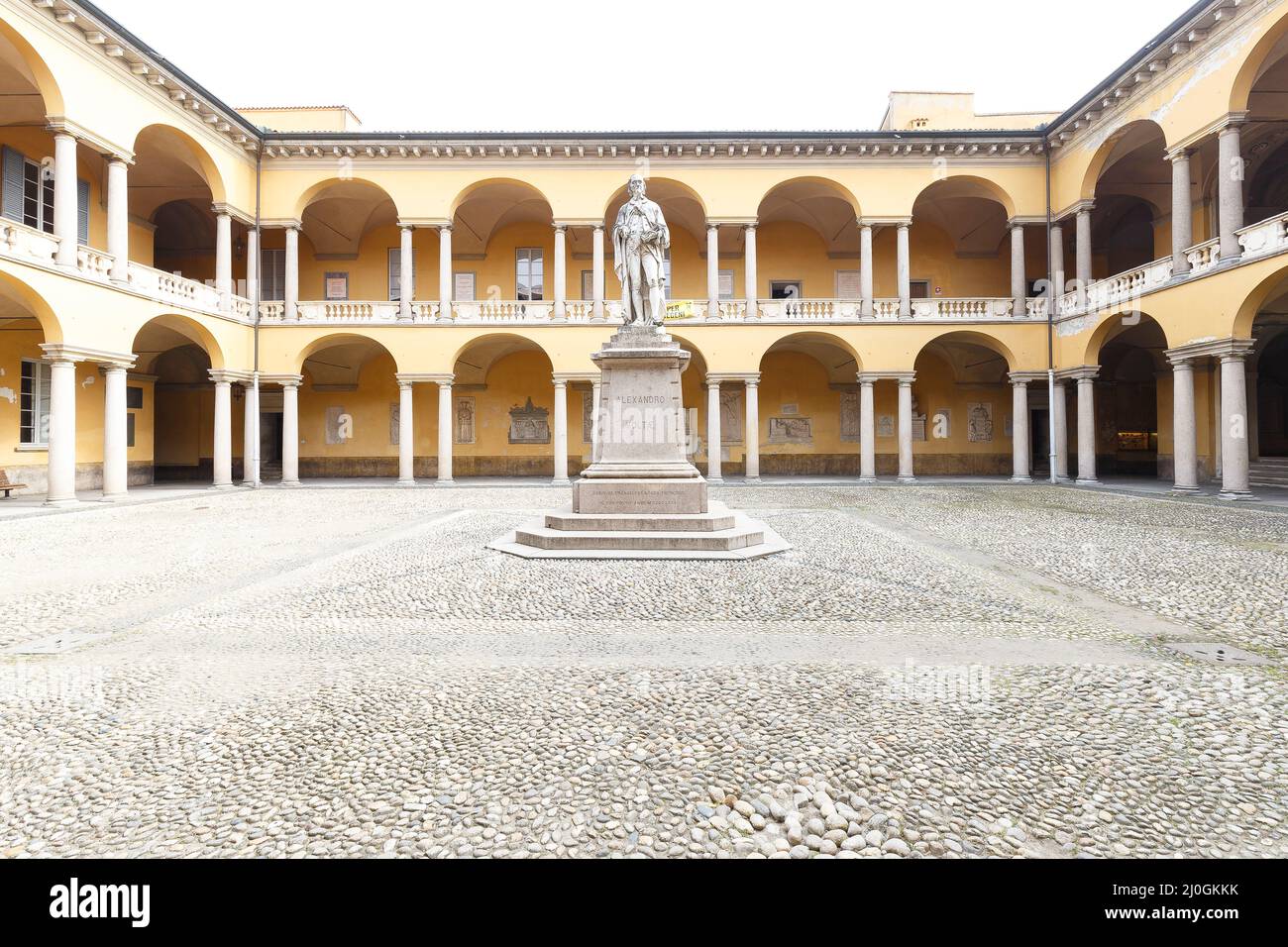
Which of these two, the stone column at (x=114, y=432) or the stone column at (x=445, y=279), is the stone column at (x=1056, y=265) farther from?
the stone column at (x=114, y=432)

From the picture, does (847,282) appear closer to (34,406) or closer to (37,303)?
(37,303)

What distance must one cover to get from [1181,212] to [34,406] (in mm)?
29781

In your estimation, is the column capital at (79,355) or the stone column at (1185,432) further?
the stone column at (1185,432)

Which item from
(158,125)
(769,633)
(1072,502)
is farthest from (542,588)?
(158,125)

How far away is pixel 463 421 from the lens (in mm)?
25594

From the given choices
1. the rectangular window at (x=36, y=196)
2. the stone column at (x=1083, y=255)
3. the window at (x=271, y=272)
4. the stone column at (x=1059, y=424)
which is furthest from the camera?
the window at (x=271, y=272)

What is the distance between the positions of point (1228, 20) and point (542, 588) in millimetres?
18796

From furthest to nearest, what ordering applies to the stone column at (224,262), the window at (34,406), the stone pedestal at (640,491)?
the stone column at (224,262), the window at (34,406), the stone pedestal at (640,491)

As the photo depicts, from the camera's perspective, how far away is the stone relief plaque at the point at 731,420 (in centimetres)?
2514

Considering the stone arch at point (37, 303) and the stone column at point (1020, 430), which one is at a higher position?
the stone arch at point (37, 303)

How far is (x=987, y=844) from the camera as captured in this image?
2.12m

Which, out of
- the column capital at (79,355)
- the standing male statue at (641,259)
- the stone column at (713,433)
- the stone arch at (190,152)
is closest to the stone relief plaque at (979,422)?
the stone column at (713,433)

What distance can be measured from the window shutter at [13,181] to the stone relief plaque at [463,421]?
1299 cm
